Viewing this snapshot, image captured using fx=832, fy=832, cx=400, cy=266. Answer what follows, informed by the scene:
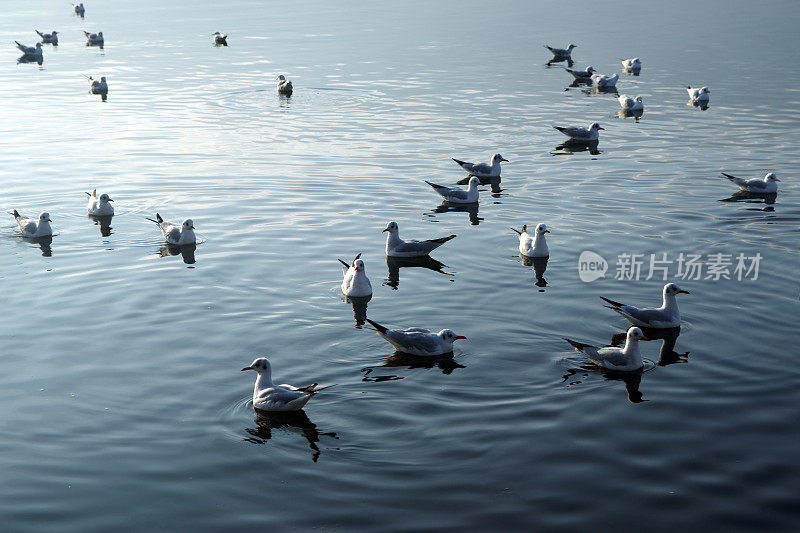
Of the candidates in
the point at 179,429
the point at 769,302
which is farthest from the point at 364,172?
the point at 179,429

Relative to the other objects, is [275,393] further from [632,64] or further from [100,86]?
[632,64]

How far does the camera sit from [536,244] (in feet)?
71.5

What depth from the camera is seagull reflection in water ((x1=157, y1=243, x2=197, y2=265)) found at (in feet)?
74.7

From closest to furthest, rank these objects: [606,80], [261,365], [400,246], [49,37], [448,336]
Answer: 1. [261,365]
2. [448,336]
3. [400,246]
4. [606,80]
5. [49,37]

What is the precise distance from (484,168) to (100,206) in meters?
13.3

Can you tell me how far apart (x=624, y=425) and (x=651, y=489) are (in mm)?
1809

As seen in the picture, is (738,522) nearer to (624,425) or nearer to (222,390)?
(624,425)

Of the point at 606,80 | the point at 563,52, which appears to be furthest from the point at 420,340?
the point at 563,52

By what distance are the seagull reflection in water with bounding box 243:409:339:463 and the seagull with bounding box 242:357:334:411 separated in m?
0.16

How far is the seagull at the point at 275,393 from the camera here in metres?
13.8

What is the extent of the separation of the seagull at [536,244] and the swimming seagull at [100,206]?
502 inches

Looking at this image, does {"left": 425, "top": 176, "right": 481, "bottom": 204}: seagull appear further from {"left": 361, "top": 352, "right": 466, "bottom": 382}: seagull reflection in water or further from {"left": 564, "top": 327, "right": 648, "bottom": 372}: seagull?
{"left": 564, "top": 327, "right": 648, "bottom": 372}: seagull

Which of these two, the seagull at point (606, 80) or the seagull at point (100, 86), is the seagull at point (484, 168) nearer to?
the seagull at point (606, 80)

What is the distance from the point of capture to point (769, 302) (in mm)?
18375
